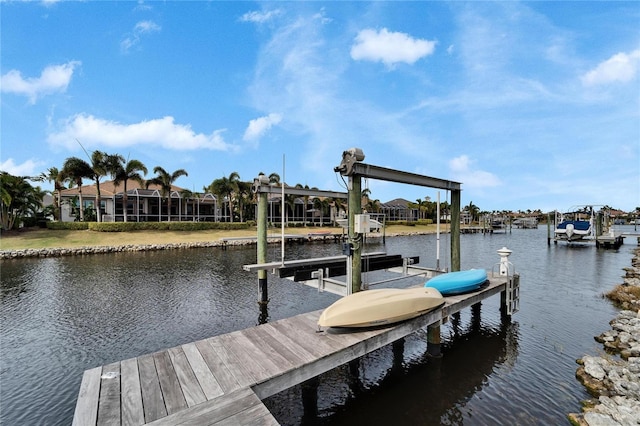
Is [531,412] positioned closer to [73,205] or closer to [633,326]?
[633,326]

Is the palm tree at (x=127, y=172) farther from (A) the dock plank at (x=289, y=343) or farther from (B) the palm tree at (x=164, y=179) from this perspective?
(A) the dock plank at (x=289, y=343)

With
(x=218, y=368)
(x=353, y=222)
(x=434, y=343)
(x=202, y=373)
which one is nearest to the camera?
(x=202, y=373)

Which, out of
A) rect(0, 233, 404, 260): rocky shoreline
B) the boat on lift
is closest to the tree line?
rect(0, 233, 404, 260): rocky shoreline

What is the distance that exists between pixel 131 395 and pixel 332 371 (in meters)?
4.70

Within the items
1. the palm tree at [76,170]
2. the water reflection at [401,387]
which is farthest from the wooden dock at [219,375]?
the palm tree at [76,170]

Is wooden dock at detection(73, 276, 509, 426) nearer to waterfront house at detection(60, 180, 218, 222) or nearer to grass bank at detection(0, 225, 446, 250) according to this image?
grass bank at detection(0, 225, 446, 250)

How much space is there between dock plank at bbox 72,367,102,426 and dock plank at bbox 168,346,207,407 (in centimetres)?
101

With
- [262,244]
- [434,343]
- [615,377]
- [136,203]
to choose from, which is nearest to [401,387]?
[434,343]

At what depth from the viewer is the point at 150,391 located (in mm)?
4316

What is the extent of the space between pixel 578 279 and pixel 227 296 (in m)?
21.4

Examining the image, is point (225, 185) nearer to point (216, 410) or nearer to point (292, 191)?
point (292, 191)

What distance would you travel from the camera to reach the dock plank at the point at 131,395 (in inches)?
148

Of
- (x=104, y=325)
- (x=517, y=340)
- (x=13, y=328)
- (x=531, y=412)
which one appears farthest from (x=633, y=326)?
(x=13, y=328)

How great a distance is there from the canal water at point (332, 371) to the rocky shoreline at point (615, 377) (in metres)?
0.29
